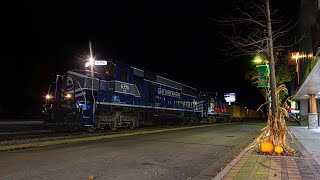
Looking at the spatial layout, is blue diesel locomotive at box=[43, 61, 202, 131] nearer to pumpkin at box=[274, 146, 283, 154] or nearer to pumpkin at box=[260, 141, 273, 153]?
pumpkin at box=[260, 141, 273, 153]

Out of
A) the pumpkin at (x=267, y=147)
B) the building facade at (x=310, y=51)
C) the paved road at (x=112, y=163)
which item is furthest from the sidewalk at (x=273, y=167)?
the building facade at (x=310, y=51)

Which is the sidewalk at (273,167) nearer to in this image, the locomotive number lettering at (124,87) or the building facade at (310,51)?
the building facade at (310,51)

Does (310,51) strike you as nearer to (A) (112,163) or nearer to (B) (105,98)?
(B) (105,98)

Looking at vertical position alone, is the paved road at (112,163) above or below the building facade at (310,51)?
below

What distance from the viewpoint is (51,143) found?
12.0 m

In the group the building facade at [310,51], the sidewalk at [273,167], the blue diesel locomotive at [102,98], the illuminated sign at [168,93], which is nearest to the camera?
the sidewalk at [273,167]

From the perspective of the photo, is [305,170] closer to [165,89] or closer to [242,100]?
[165,89]

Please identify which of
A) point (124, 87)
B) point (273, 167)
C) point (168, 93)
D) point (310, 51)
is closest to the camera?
point (273, 167)

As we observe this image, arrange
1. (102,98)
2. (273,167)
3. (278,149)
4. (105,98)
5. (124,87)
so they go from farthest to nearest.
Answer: (124,87)
(105,98)
(102,98)
(278,149)
(273,167)

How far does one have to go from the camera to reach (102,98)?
18234mm

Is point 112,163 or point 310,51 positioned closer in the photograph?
point 112,163

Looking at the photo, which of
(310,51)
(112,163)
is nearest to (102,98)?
(112,163)

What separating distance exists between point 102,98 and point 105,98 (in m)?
0.28

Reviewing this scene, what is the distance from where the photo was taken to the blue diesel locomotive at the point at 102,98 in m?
17.1
